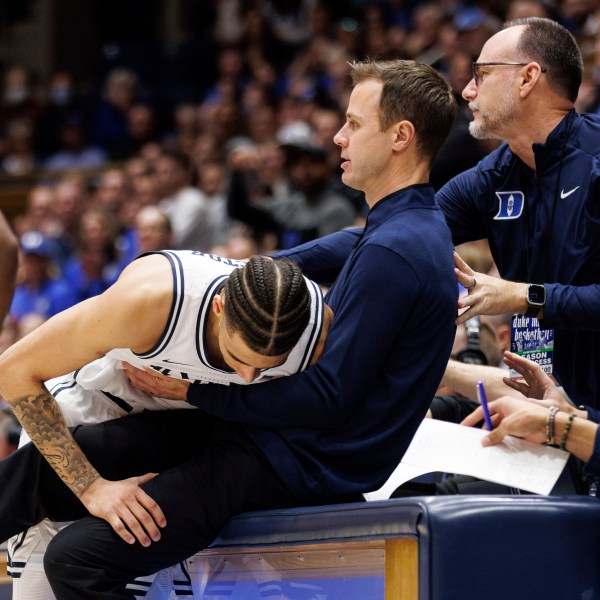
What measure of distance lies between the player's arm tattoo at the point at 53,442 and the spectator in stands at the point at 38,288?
417 cm

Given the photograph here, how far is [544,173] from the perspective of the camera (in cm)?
270

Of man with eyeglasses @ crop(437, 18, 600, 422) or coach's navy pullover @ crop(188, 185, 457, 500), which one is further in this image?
man with eyeglasses @ crop(437, 18, 600, 422)

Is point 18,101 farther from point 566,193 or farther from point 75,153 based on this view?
point 566,193

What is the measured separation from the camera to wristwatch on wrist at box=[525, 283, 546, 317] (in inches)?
96.3

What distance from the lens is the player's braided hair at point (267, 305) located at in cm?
207

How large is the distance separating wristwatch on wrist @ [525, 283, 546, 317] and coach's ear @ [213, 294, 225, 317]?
0.74 m

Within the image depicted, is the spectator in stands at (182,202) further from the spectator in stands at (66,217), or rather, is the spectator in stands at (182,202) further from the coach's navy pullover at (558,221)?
the coach's navy pullover at (558,221)

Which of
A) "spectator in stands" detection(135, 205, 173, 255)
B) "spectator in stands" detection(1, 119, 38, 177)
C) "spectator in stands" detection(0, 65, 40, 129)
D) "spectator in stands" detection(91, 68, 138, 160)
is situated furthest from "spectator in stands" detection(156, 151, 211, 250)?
"spectator in stands" detection(0, 65, 40, 129)

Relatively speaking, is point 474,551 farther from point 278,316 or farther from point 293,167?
point 293,167

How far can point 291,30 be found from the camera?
28.0 ft

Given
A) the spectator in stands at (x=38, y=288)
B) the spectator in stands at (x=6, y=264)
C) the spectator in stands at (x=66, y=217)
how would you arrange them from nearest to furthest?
the spectator in stands at (x=6, y=264), the spectator in stands at (x=38, y=288), the spectator in stands at (x=66, y=217)

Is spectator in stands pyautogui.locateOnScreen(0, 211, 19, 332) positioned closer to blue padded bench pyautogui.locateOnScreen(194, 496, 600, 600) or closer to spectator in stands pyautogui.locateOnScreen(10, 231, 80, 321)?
blue padded bench pyautogui.locateOnScreen(194, 496, 600, 600)

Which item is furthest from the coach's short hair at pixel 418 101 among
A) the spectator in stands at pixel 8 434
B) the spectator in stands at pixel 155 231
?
the spectator in stands at pixel 155 231

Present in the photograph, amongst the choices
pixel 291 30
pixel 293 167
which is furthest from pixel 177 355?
pixel 291 30
